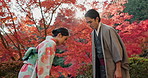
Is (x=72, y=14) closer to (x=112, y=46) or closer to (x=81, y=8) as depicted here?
(x=81, y=8)

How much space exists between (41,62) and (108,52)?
0.83 metres

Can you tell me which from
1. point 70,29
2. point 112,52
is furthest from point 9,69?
point 112,52

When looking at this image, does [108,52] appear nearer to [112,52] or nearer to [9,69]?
[112,52]

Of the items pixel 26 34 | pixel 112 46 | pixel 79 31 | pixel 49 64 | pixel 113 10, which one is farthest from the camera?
pixel 26 34

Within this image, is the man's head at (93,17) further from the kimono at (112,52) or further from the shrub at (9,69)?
the shrub at (9,69)

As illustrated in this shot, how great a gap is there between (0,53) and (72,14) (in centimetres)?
322

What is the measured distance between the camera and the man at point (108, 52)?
6.03ft

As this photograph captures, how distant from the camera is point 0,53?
18.6 feet

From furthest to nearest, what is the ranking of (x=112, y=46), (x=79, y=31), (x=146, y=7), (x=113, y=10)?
1. (x=146, y=7)
2. (x=113, y=10)
3. (x=79, y=31)
4. (x=112, y=46)

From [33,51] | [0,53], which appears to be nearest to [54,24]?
[0,53]

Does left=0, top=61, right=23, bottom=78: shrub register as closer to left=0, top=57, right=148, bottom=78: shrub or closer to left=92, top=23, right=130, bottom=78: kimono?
left=0, top=57, right=148, bottom=78: shrub

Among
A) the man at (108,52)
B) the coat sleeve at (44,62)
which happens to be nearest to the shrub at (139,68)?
the man at (108,52)

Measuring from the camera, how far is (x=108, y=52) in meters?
1.93

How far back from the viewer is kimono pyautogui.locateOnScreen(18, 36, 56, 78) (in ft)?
5.57
